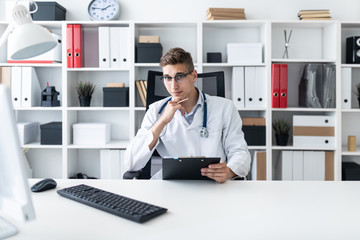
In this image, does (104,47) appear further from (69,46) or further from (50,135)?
(50,135)

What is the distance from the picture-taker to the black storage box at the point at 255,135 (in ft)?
10.4

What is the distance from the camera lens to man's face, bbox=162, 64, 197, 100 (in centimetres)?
195

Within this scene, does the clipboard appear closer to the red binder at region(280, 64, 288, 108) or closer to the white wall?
the red binder at region(280, 64, 288, 108)

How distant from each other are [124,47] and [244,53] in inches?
43.1

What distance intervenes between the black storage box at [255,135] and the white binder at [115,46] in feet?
4.33

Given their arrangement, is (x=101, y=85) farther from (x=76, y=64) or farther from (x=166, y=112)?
(x=166, y=112)

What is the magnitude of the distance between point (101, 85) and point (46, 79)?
1.84 feet

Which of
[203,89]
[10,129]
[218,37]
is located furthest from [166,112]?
[218,37]

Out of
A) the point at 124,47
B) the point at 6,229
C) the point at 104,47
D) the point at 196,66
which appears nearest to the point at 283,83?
the point at 196,66

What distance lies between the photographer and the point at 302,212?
3.78 feet

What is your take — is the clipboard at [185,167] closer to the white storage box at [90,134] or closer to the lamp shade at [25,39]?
the lamp shade at [25,39]

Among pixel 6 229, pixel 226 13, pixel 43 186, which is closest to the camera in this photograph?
pixel 6 229

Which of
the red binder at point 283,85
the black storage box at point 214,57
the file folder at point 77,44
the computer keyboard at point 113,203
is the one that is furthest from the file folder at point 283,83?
the computer keyboard at point 113,203

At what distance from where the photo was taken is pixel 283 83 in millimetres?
3164
